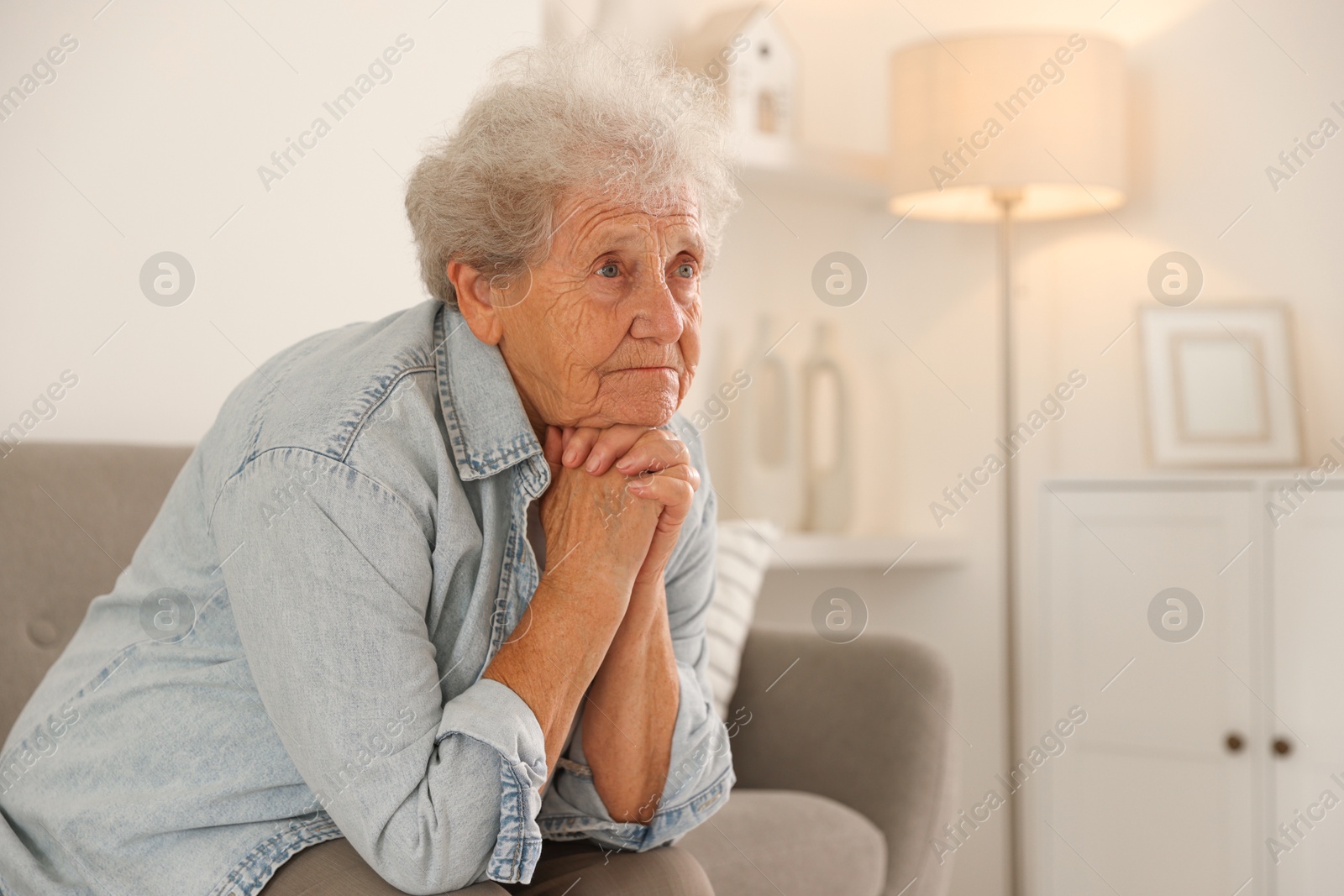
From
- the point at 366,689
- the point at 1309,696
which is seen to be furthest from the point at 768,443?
the point at 366,689

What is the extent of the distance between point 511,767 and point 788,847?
0.64 meters

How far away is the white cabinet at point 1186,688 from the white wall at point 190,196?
1.39 metres

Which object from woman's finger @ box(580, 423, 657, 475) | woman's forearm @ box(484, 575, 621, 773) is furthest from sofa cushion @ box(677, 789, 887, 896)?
woman's finger @ box(580, 423, 657, 475)

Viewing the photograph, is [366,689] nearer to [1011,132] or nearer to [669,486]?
[669,486]

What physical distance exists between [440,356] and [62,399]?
2.59 ft

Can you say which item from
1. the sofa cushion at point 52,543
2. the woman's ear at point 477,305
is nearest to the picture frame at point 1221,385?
the woman's ear at point 477,305

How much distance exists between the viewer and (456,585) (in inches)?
38.7

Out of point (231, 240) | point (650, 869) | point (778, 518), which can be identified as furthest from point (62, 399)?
point (778, 518)

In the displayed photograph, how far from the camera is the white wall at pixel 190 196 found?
4.96 feet

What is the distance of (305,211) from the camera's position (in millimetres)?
1791

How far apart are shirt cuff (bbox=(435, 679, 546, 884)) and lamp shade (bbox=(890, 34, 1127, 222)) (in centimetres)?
170

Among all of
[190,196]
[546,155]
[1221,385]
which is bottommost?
[1221,385]

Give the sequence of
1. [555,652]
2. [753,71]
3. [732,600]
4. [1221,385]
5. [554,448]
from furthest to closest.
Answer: [753,71] < [1221,385] < [732,600] < [554,448] < [555,652]

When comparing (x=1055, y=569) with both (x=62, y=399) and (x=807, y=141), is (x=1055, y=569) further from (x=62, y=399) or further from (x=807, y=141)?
(x=62, y=399)
